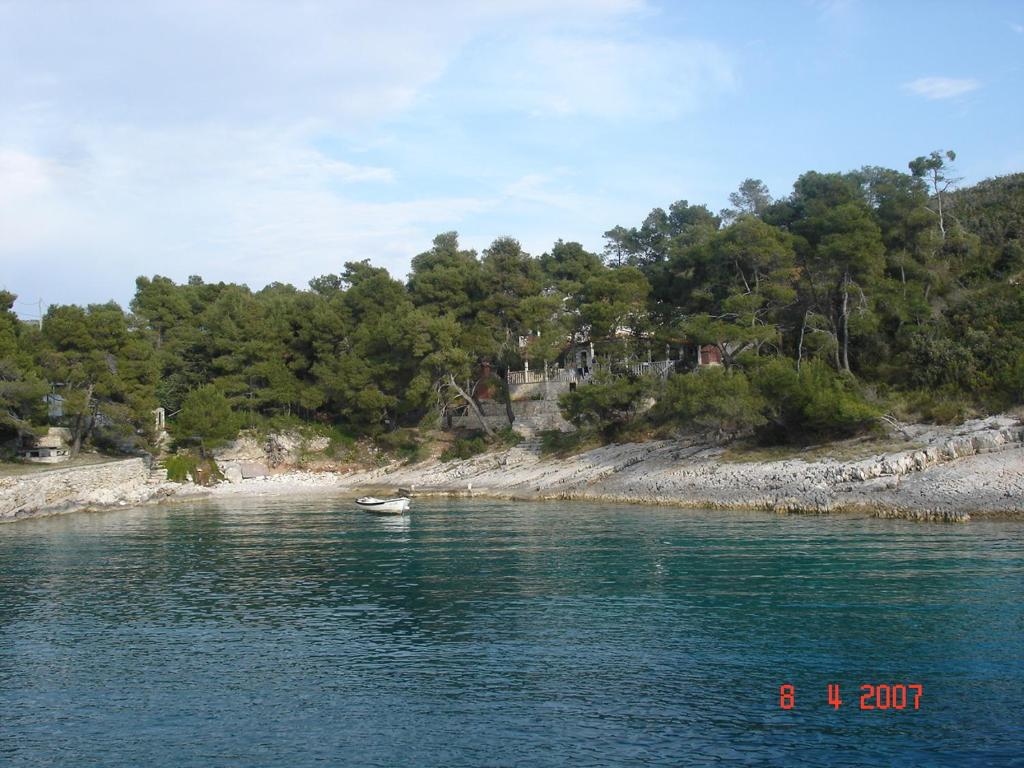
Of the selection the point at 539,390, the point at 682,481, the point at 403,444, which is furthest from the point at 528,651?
the point at 403,444

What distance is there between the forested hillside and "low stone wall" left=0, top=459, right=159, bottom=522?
513 centimetres

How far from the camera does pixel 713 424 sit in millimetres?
41938

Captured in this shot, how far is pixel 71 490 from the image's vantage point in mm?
48125

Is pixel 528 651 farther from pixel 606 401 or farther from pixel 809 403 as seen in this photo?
pixel 606 401

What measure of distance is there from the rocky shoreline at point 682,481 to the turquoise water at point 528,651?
3.20 meters

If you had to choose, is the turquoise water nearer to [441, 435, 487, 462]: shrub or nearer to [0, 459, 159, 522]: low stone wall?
[0, 459, 159, 522]: low stone wall

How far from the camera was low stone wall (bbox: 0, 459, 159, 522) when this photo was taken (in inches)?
1768

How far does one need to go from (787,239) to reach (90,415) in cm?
4518

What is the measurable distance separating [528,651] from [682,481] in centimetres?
2475

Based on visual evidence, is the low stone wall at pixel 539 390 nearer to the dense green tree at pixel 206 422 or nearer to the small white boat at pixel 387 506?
the small white boat at pixel 387 506

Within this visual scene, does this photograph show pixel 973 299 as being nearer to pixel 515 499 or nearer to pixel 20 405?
pixel 515 499

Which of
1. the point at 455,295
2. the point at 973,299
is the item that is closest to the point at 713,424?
the point at 973,299

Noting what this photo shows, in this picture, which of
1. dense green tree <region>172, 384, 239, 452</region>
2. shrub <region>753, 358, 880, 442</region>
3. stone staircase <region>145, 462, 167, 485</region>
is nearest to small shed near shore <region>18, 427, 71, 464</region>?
stone staircase <region>145, 462, 167, 485</region>

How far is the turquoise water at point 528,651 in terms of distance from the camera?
479 inches
